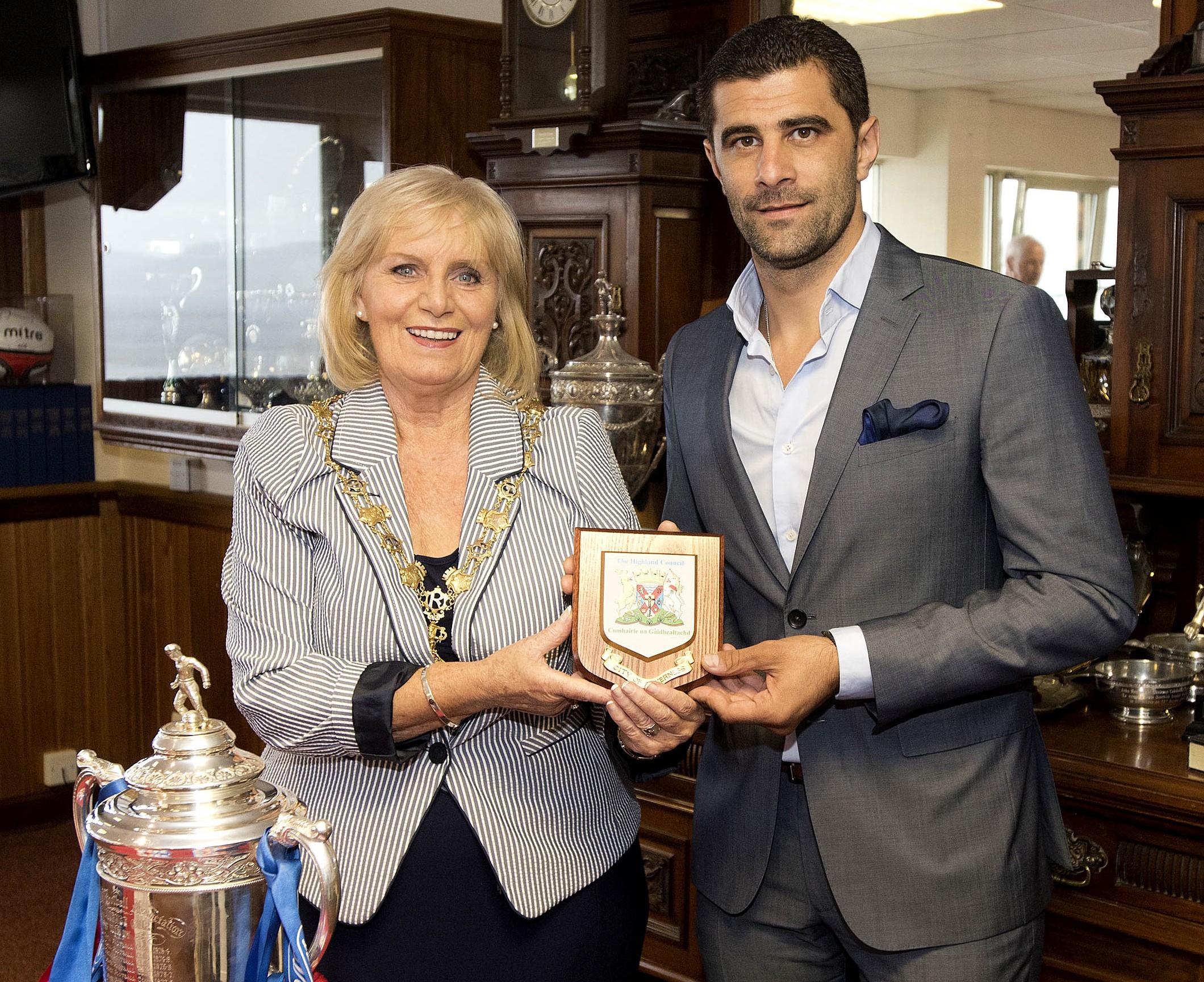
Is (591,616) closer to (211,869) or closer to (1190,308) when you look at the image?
(211,869)

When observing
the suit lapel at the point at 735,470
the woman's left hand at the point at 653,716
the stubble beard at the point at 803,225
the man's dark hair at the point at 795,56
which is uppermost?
the man's dark hair at the point at 795,56

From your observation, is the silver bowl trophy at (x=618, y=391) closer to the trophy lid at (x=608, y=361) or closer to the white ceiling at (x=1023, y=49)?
the trophy lid at (x=608, y=361)

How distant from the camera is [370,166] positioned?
3344mm

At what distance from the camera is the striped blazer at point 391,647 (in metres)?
1.56

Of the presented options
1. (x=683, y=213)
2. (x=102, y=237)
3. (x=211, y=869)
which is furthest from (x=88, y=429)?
(x=211, y=869)

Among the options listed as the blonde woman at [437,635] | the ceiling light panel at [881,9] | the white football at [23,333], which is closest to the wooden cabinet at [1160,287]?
the ceiling light panel at [881,9]

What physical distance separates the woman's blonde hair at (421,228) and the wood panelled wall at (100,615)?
2486 mm

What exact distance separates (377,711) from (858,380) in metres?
0.69

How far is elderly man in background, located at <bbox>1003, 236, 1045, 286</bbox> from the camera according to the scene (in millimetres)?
2623

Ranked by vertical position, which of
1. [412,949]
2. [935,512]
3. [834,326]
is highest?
[834,326]

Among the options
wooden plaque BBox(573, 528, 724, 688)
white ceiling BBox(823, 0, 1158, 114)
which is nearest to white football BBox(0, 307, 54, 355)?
white ceiling BBox(823, 0, 1158, 114)

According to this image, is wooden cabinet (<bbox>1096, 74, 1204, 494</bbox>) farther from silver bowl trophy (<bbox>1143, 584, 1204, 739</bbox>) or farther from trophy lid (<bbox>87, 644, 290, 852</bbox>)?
trophy lid (<bbox>87, 644, 290, 852</bbox>)

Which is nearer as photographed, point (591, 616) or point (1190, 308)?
point (591, 616)

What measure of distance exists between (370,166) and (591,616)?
2118 mm
